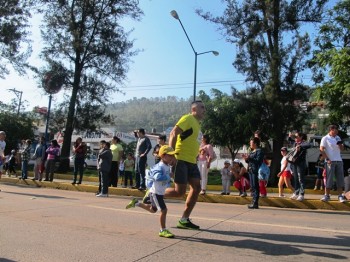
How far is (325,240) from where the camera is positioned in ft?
19.1

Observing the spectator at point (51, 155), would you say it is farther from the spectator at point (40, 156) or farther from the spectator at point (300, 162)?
the spectator at point (300, 162)

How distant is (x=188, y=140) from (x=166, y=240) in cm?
162

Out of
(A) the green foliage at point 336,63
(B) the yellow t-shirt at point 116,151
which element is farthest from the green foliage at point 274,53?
(B) the yellow t-shirt at point 116,151

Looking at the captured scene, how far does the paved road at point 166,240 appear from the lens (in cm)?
491

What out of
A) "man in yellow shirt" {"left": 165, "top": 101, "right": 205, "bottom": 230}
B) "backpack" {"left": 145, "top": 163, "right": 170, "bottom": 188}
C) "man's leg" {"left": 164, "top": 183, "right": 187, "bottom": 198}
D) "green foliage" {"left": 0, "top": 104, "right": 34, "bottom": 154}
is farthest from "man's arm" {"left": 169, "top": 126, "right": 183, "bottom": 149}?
"green foliage" {"left": 0, "top": 104, "right": 34, "bottom": 154}

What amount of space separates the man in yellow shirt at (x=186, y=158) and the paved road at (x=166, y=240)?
0.56m

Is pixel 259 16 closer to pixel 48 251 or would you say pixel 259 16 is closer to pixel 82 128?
pixel 82 128

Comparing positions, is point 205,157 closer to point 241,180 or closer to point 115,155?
point 241,180

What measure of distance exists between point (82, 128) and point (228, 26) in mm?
13287

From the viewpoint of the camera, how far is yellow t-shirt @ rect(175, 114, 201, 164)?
247 inches

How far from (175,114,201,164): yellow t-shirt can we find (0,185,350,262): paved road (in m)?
Answer: 1.20

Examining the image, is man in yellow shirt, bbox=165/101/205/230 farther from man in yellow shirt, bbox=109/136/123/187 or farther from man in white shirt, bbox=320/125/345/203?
man in yellow shirt, bbox=109/136/123/187

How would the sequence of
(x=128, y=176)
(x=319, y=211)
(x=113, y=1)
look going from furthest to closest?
(x=113, y=1), (x=128, y=176), (x=319, y=211)

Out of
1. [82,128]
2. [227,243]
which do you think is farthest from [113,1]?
[227,243]
